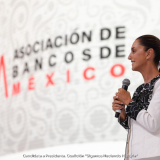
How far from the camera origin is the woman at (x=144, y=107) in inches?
37.5

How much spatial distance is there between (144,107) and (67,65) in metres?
1.06

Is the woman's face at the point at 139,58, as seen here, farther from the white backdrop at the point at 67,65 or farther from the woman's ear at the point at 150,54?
the white backdrop at the point at 67,65

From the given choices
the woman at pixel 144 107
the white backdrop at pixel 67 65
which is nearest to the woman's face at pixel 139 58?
the woman at pixel 144 107

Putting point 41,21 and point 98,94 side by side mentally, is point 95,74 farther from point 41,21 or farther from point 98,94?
point 41,21

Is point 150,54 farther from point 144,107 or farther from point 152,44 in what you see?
point 144,107

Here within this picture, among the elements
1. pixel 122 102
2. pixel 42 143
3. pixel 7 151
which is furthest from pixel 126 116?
pixel 7 151

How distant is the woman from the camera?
0.95 m

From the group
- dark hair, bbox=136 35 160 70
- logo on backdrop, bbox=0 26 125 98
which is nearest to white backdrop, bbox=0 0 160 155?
Result: logo on backdrop, bbox=0 26 125 98

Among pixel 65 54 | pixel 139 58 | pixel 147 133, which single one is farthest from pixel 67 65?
pixel 147 133

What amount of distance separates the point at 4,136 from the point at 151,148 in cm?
150

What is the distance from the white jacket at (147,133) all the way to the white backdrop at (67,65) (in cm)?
89

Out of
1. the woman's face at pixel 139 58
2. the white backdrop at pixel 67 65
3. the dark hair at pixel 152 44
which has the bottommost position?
the white backdrop at pixel 67 65

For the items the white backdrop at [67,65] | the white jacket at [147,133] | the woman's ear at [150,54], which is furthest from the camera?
the white backdrop at [67,65]

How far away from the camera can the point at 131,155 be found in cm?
99
